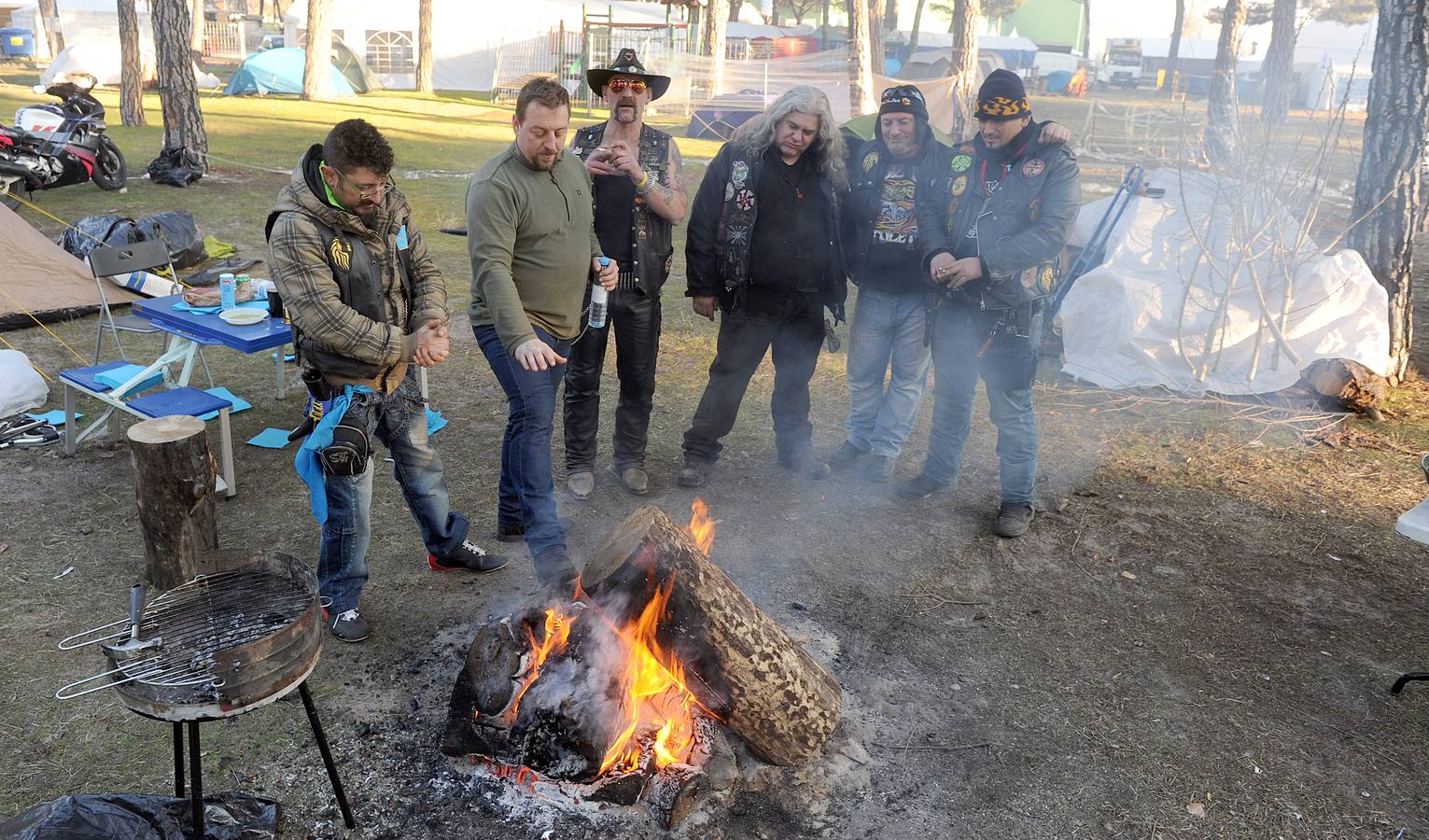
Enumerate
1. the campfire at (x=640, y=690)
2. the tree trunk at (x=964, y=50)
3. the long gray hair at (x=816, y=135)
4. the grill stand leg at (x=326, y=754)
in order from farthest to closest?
the tree trunk at (x=964, y=50) < the long gray hair at (x=816, y=135) < the campfire at (x=640, y=690) < the grill stand leg at (x=326, y=754)

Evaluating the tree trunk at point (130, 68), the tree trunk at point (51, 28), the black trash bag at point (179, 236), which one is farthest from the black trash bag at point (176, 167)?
the tree trunk at point (51, 28)

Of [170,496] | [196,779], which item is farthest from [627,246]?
[196,779]

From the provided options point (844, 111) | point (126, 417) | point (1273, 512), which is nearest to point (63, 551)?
point (126, 417)

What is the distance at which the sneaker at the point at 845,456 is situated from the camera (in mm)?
5875

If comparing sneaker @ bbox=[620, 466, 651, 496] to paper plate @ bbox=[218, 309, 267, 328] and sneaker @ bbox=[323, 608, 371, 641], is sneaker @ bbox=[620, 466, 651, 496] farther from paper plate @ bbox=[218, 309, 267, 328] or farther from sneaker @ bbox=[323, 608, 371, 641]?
paper plate @ bbox=[218, 309, 267, 328]

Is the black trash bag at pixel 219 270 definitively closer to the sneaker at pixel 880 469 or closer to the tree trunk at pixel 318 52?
the sneaker at pixel 880 469

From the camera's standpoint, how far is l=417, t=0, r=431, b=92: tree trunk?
29.2 meters

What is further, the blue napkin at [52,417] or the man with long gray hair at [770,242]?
the blue napkin at [52,417]

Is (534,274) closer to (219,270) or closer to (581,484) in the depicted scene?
(581,484)

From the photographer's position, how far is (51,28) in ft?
112

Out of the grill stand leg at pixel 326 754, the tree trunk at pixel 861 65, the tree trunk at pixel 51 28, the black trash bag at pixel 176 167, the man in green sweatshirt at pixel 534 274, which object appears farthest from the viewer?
A: the tree trunk at pixel 51 28

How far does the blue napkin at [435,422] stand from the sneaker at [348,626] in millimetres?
2247

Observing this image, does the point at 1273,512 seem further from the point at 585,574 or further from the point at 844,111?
the point at 844,111

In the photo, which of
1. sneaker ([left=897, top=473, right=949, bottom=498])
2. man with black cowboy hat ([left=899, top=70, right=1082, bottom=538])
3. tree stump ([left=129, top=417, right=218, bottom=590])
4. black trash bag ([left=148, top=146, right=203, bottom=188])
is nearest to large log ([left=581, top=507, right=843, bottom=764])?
tree stump ([left=129, top=417, right=218, bottom=590])
